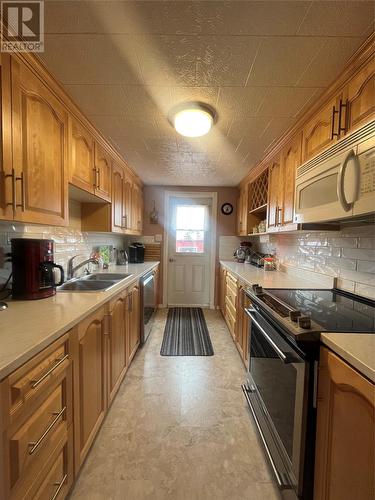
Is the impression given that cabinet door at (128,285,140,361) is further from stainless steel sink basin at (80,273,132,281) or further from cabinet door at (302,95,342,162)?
cabinet door at (302,95,342,162)

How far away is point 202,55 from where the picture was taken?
113cm

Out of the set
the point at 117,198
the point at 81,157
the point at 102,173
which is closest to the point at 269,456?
the point at 81,157

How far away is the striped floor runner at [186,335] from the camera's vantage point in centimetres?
254

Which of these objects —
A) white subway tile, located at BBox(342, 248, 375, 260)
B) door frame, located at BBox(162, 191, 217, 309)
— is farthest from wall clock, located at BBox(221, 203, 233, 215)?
white subway tile, located at BBox(342, 248, 375, 260)

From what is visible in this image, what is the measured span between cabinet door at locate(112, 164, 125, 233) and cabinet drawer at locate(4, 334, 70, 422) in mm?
1673

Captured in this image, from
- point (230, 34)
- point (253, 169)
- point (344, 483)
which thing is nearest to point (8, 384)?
point (344, 483)

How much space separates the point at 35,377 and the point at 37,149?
109 centimetres

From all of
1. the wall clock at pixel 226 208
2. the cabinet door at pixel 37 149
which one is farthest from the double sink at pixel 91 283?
the wall clock at pixel 226 208

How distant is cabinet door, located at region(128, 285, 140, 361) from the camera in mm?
2115

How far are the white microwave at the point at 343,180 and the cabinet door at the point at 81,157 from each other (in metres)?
1.54

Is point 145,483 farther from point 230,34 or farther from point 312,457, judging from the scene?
point 230,34

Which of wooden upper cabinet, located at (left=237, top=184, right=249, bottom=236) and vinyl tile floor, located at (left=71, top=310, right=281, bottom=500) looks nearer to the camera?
vinyl tile floor, located at (left=71, top=310, right=281, bottom=500)

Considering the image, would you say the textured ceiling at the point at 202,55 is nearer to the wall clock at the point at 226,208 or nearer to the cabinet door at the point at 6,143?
the cabinet door at the point at 6,143

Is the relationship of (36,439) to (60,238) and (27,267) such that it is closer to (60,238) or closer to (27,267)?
(27,267)
